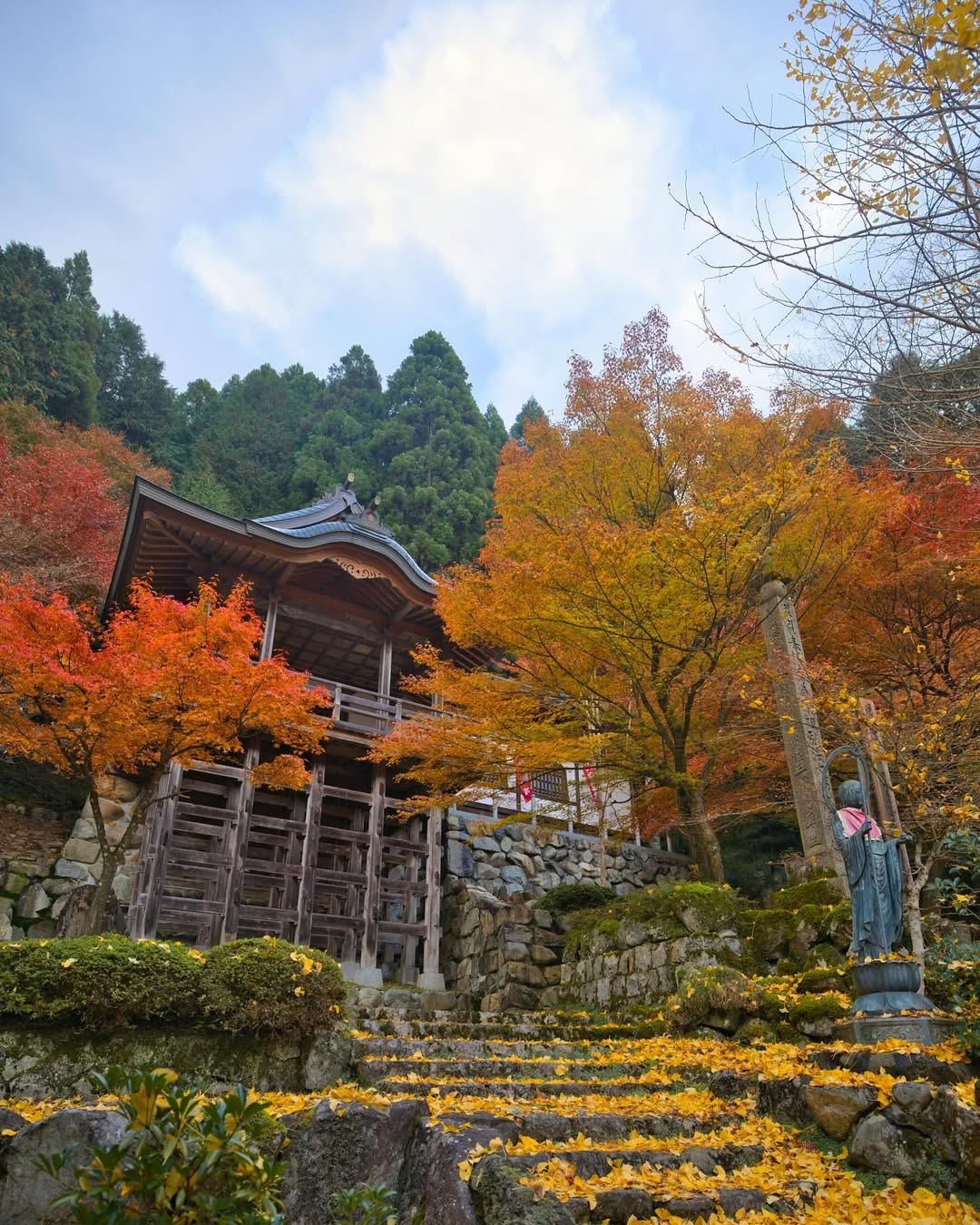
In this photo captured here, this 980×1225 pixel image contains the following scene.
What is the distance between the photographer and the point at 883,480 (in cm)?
1298

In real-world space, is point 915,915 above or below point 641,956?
above

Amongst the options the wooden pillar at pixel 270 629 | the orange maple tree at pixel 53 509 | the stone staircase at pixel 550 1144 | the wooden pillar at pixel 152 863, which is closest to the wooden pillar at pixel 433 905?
the wooden pillar at pixel 270 629

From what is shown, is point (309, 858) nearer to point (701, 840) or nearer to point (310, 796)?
point (310, 796)

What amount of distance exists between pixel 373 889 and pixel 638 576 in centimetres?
742

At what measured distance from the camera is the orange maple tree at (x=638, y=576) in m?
10.3

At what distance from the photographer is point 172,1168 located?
2498 millimetres

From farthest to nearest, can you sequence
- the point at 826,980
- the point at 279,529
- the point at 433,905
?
the point at 279,529 < the point at 433,905 < the point at 826,980

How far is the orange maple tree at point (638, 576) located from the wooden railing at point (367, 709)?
3.60 ft

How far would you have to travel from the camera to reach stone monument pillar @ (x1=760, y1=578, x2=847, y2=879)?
972 cm

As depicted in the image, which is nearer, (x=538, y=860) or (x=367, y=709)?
(x=367, y=709)

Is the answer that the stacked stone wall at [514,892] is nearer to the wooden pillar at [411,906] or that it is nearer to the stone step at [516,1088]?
the wooden pillar at [411,906]

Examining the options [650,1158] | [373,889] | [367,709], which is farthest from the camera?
[367,709]

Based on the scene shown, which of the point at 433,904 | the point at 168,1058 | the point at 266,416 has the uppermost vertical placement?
the point at 266,416

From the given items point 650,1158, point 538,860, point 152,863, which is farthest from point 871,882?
point 538,860
